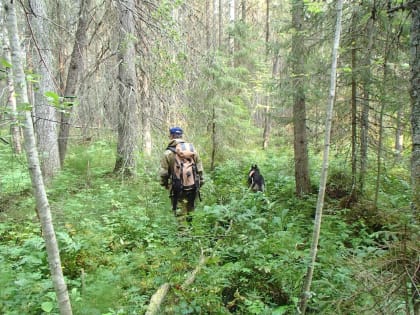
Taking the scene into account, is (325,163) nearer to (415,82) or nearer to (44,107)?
(415,82)

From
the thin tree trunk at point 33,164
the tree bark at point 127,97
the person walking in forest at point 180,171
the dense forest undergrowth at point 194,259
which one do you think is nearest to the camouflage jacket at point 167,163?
the person walking in forest at point 180,171

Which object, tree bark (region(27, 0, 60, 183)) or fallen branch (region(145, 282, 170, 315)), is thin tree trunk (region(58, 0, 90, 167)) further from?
fallen branch (region(145, 282, 170, 315))

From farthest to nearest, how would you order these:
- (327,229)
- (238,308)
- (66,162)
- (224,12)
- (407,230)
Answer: (224,12) < (66,162) < (327,229) < (238,308) < (407,230)

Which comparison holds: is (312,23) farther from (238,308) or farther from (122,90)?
(238,308)

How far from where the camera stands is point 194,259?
3967 millimetres

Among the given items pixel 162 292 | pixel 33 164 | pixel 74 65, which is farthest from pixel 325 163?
pixel 74 65

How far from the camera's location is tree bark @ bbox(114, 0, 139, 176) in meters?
7.43

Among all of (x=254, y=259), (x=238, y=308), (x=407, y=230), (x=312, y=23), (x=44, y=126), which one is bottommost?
(x=238, y=308)

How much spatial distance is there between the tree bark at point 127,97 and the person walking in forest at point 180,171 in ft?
6.69

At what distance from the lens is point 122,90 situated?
26.4 ft

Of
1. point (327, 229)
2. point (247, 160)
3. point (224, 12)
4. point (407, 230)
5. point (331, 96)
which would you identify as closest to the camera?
point (407, 230)

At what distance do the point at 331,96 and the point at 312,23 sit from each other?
5.27 m

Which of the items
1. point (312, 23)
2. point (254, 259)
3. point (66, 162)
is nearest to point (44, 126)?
point (66, 162)

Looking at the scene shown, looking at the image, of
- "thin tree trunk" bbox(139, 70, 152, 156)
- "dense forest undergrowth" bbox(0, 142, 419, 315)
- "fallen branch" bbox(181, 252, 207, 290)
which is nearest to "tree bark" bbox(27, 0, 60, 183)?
"dense forest undergrowth" bbox(0, 142, 419, 315)
